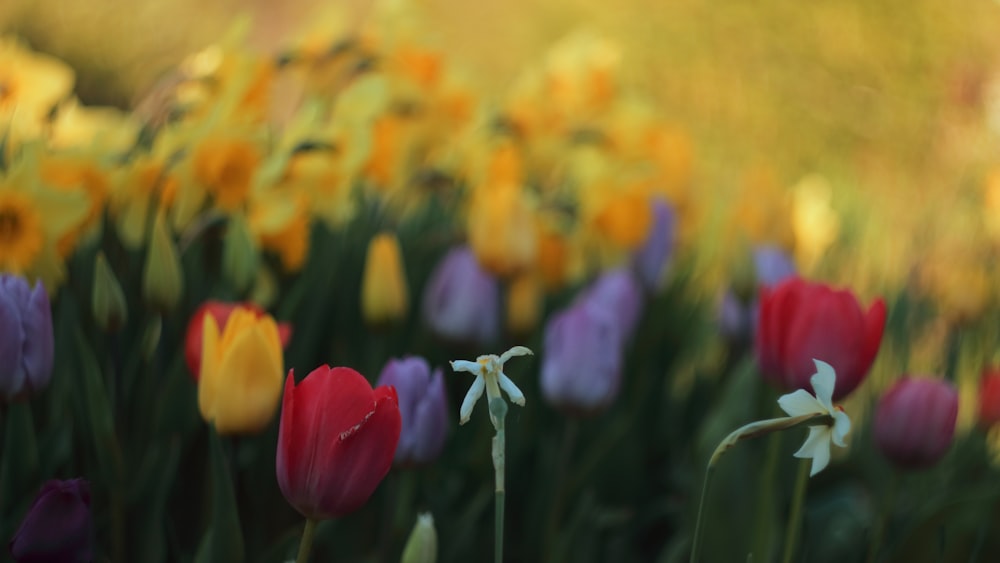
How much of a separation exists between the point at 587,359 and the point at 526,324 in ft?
0.97

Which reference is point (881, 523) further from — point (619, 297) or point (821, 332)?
point (619, 297)

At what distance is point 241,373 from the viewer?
763 millimetres

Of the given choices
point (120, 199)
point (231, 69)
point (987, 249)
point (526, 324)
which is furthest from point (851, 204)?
point (120, 199)

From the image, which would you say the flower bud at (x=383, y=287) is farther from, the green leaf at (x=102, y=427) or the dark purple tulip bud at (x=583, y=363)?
the green leaf at (x=102, y=427)

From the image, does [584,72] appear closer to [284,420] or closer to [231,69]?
[231,69]

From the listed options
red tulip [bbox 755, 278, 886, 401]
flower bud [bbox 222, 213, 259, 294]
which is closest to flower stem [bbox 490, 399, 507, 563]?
red tulip [bbox 755, 278, 886, 401]

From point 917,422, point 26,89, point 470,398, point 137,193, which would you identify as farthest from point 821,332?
point 26,89

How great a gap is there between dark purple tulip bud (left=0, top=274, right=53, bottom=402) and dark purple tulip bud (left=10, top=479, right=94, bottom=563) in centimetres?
16

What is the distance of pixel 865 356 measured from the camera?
0.85m

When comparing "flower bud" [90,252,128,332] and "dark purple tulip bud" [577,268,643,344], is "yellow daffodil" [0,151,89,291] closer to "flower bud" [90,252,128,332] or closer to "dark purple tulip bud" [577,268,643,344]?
"flower bud" [90,252,128,332]

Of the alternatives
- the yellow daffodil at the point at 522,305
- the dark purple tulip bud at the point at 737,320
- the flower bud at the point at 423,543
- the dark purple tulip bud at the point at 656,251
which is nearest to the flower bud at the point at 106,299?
the flower bud at the point at 423,543

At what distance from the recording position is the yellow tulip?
75 cm

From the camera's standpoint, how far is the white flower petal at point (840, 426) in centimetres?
54

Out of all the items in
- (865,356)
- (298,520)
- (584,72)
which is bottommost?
(298,520)
